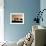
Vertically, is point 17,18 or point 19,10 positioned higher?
point 19,10

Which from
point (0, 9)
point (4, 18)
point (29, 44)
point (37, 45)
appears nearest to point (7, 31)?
point (4, 18)

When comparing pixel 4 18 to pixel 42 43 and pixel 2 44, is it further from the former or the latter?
pixel 42 43

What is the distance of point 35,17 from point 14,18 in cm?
94

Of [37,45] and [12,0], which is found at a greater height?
[12,0]

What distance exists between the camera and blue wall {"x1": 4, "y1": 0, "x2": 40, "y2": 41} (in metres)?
5.62

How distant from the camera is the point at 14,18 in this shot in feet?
18.8

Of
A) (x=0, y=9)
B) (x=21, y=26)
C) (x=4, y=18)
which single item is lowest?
(x=21, y=26)

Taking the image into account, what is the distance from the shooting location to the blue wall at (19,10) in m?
5.62

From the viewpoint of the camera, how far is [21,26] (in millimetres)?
5664

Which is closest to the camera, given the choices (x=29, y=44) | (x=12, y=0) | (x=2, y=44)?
(x=29, y=44)

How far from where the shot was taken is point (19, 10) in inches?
222

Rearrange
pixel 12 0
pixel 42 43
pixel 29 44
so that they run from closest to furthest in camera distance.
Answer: pixel 42 43
pixel 29 44
pixel 12 0

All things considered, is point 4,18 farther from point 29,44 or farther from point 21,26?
point 29,44

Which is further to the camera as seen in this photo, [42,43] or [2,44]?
[2,44]
